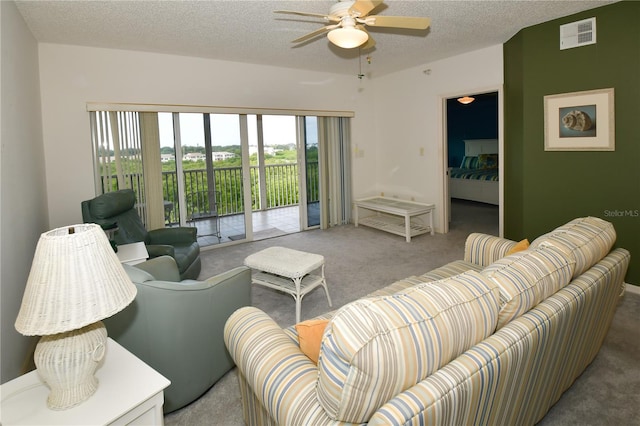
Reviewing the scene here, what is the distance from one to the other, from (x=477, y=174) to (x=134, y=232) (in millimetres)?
6828

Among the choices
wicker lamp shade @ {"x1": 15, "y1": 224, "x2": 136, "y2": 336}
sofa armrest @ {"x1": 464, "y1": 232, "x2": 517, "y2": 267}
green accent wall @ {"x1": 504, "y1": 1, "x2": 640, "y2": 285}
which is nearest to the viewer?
wicker lamp shade @ {"x1": 15, "y1": 224, "x2": 136, "y2": 336}

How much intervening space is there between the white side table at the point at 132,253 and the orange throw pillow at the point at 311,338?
1941mm

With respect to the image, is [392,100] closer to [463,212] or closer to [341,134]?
[341,134]

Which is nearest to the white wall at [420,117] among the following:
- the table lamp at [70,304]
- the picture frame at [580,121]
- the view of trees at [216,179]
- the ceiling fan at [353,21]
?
the picture frame at [580,121]

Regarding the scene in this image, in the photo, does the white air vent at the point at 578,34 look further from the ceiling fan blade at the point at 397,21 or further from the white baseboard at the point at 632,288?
the white baseboard at the point at 632,288

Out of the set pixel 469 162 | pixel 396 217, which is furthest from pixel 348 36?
pixel 469 162

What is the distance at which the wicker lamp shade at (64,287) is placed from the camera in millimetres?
1118

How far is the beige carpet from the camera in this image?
6.57 ft

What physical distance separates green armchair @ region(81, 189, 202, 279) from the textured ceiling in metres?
1.58

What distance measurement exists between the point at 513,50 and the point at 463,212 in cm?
353

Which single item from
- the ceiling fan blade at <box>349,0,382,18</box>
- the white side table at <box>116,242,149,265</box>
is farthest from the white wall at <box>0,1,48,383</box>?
the ceiling fan blade at <box>349,0,382,18</box>

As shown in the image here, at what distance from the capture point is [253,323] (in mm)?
1612

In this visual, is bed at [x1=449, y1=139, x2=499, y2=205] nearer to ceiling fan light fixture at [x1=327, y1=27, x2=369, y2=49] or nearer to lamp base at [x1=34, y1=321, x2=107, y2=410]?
ceiling fan light fixture at [x1=327, y1=27, x2=369, y2=49]

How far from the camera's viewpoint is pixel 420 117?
230 inches
